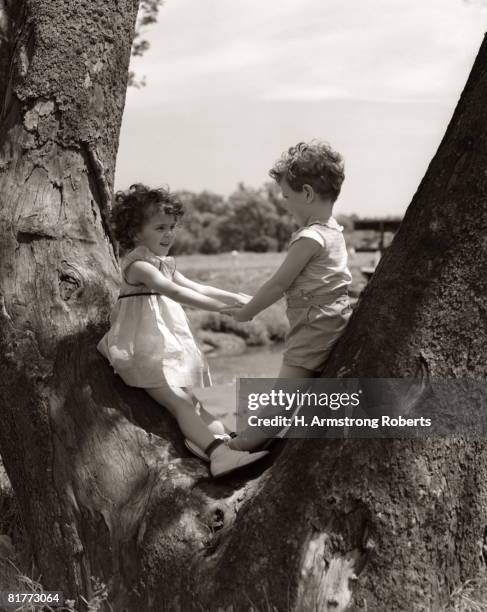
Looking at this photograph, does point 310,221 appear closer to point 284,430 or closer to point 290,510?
point 284,430

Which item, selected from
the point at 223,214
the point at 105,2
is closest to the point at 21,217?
the point at 105,2

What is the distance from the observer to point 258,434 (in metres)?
3.71

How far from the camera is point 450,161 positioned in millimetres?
3145

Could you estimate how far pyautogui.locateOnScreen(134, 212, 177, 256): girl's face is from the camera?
4.19 m

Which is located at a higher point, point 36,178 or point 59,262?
point 36,178

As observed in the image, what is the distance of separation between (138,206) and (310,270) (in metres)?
0.93

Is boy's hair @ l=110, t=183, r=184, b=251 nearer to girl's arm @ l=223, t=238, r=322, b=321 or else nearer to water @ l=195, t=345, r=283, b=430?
girl's arm @ l=223, t=238, r=322, b=321

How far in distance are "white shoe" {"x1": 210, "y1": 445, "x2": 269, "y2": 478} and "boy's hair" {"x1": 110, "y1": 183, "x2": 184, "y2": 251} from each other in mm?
1137

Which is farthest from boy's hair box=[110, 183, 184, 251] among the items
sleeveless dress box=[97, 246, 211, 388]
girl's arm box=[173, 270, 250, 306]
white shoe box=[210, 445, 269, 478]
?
white shoe box=[210, 445, 269, 478]

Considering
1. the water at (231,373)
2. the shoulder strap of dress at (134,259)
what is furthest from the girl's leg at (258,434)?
the water at (231,373)

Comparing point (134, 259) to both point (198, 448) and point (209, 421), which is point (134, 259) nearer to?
point (209, 421)

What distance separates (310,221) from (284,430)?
86 centimetres

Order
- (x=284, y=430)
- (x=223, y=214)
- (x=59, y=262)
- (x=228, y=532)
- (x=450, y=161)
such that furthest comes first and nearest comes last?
(x=223, y=214) → (x=59, y=262) → (x=284, y=430) → (x=228, y=532) → (x=450, y=161)

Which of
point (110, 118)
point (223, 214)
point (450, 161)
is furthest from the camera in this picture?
point (223, 214)
